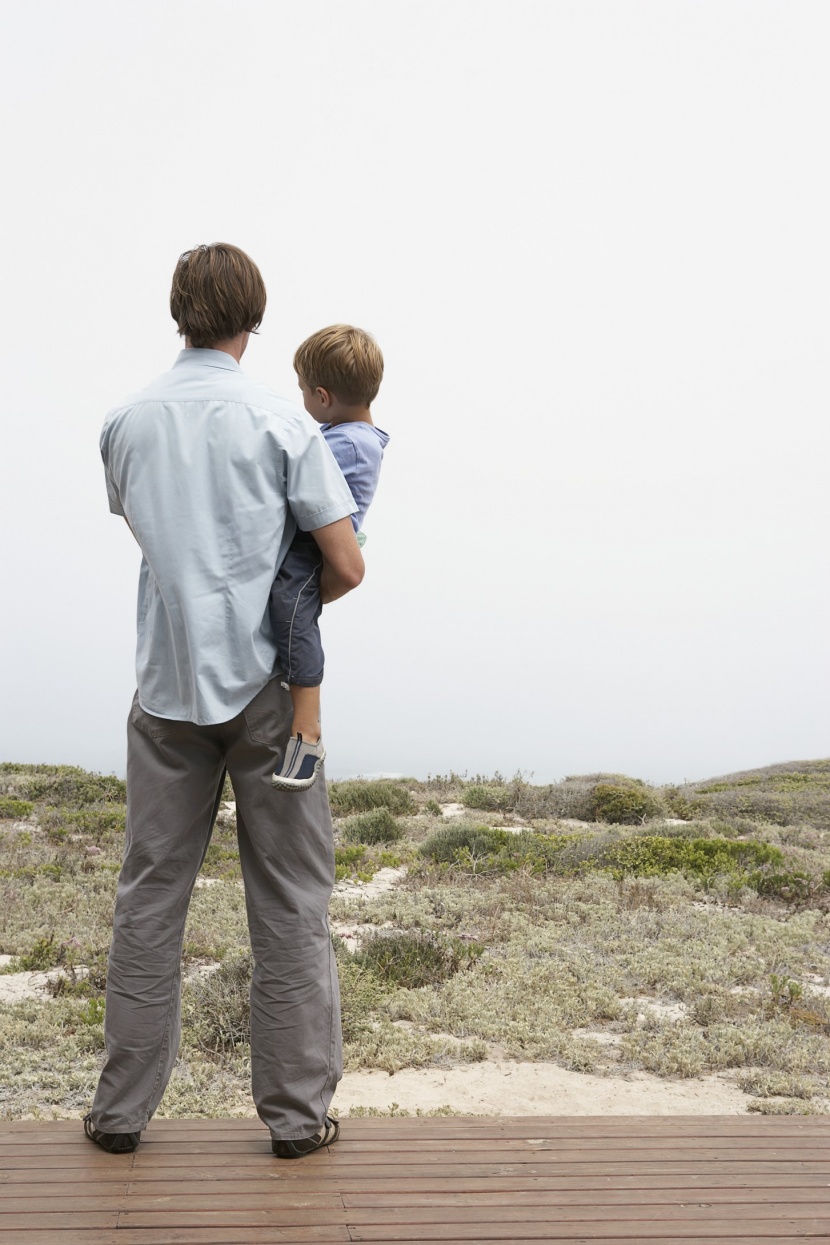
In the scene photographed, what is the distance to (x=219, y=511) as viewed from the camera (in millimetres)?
2342

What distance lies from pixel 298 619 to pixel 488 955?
15.2 ft

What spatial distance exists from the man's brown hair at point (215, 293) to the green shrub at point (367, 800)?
11.0m

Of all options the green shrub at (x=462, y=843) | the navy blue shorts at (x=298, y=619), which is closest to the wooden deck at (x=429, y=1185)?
the navy blue shorts at (x=298, y=619)

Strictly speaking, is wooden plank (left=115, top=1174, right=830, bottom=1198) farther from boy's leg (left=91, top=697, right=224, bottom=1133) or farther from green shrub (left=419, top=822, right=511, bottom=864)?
green shrub (left=419, top=822, right=511, bottom=864)

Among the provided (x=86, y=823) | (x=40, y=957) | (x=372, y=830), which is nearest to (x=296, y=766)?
(x=40, y=957)

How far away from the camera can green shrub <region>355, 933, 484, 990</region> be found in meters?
5.91

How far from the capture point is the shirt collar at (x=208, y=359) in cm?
247

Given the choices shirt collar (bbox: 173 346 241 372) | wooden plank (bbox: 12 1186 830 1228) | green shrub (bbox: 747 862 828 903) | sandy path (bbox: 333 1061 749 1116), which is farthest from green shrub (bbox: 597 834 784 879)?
shirt collar (bbox: 173 346 241 372)

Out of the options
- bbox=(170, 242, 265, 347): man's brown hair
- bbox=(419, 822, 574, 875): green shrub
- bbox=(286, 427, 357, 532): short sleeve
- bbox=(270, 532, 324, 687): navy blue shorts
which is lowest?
bbox=(419, 822, 574, 875): green shrub

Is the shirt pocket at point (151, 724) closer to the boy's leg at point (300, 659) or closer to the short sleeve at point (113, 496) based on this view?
the boy's leg at point (300, 659)

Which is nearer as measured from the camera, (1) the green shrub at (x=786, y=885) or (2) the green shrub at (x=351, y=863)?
(1) the green shrub at (x=786, y=885)

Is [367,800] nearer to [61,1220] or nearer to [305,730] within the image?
[305,730]

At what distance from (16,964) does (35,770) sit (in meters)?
11.2

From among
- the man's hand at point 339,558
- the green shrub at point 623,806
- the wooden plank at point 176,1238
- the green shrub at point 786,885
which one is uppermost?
the man's hand at point 339,558
